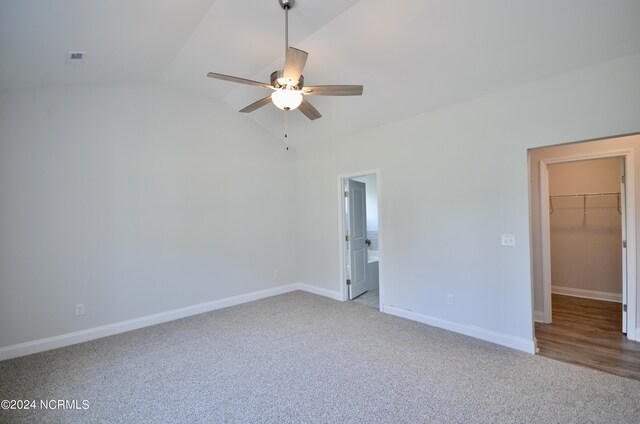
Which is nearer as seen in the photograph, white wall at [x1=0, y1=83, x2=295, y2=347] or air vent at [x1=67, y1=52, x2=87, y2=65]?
air vent at [x1=67, y1=52, x2=87, y2=65]

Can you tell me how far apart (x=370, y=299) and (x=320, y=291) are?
90cm

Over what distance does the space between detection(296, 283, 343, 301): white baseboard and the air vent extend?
4.45 m

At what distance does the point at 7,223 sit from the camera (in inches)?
124

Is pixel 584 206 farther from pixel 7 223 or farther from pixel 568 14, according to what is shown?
pixel 7 223

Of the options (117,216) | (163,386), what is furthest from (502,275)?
(117,216)

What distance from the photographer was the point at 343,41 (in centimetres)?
303

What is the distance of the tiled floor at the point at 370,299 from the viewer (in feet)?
15.7

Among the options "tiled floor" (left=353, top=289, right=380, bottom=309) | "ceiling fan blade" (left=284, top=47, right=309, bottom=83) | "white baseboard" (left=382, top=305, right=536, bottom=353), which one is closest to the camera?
"ceiling fan blade" (left=284, top=47, right=309, bottom=83)

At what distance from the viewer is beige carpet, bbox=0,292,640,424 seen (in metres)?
2.18

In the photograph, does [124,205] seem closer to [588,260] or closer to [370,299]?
[370,299]

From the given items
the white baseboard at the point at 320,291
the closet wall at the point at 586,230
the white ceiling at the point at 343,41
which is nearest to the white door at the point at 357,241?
the white baseboard at the point at 320,291

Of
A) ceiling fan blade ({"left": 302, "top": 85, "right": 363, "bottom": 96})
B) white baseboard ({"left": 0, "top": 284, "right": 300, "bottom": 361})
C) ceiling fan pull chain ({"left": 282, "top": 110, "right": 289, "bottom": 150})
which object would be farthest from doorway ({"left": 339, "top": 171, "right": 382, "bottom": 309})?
ceiling fan blade ({"left": 302, "top": 85, "right": 363, "bottom": 96})

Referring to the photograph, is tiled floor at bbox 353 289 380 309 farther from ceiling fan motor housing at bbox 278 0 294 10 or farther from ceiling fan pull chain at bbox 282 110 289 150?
ceiling fan motor housing at bbox 278 0 294 10

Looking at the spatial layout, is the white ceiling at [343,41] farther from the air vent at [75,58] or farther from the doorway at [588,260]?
the doorway at [588,260]
